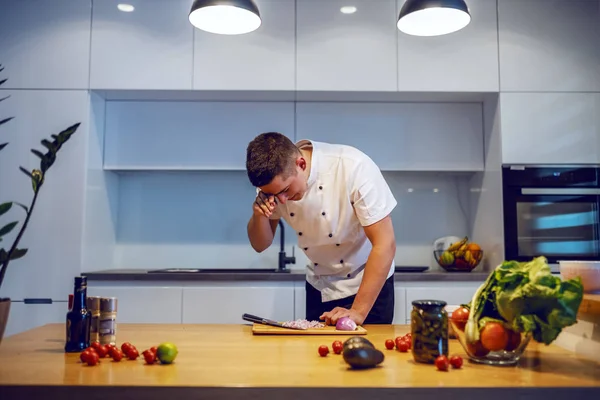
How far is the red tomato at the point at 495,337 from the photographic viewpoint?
3.56 ft

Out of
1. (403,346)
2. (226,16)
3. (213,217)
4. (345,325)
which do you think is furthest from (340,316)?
(213,217)

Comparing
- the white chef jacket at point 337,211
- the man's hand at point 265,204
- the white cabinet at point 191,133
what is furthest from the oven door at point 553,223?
the man's hand at point 265,204

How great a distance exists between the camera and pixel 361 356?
3.40 ft

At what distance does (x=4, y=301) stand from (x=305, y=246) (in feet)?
3.91

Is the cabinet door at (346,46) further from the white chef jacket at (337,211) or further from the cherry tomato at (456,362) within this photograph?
the cherry tomato at (456,362)

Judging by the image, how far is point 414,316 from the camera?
1.13 m

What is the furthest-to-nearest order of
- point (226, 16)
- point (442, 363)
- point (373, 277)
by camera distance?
point (226, 16), point (373, 277), point (442, 363)

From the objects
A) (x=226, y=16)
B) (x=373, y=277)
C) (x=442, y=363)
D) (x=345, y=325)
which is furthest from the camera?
(x=226, y=16)

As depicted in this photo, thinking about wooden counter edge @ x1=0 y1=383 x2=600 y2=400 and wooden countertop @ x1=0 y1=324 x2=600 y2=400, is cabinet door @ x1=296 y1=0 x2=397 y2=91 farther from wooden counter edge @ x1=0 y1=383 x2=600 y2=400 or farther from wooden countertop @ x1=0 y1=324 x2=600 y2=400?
wooden counter edge @ x1=0 y1=383 x2=600 y2=400

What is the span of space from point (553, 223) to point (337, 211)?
5.11ft

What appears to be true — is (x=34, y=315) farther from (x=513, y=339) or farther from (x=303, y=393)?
(x=513, y=339)

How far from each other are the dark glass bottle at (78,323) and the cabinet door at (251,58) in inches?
77.7

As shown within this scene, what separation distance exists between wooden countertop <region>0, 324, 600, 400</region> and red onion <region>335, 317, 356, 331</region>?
0.19 m

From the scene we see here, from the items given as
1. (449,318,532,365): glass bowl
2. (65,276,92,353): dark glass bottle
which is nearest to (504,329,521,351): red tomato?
(449,318,532,365): glass bowl
